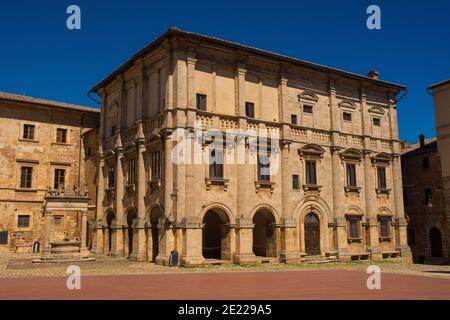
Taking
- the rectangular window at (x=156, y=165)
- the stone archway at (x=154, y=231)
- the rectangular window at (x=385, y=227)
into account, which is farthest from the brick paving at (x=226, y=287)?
the rectangular window at (x=385, y=227)

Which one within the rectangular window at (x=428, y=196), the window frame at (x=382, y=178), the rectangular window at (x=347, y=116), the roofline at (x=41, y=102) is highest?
the roofline at (x=41, y=102)

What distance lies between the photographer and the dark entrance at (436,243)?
3650 centimetres

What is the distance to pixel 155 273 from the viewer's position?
66.2 feet

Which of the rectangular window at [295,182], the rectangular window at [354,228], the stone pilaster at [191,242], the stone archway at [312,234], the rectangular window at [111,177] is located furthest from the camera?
the rectangular window at [111,177]

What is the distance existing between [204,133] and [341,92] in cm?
1234

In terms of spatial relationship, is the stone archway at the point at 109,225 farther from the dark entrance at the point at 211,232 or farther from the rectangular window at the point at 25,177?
the rectangular window at the point at 25,177

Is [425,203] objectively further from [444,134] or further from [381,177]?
[381,177]

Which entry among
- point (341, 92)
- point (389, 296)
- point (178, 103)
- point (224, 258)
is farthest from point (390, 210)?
point (389, 296)

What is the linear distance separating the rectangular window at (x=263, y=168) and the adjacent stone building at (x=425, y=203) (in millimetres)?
16575

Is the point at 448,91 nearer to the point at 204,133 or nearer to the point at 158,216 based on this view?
the point at 204,133

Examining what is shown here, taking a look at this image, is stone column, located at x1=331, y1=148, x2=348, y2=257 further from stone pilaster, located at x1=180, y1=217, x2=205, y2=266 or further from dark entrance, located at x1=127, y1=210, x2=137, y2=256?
dark entrance, located at x1=127, y1=210, x2=137, y2=256

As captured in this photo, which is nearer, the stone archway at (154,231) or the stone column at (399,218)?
the stone archway at (154,231)

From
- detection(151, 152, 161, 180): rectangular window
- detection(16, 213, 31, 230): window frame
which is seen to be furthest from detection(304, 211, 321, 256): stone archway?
detection(16, 213, 31, 230): window frame

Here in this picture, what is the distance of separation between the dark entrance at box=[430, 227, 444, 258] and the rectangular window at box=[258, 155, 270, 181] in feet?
60.9
